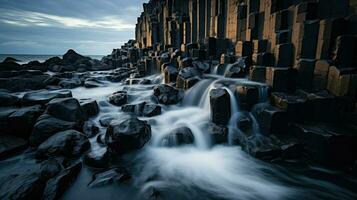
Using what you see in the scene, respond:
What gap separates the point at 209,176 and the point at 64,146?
342 cm

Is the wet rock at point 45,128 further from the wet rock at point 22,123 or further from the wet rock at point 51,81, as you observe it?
the wet rock at point 51,81

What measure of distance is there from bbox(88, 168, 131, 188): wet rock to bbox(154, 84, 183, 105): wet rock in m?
4.14

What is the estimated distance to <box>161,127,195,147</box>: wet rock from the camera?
5723 millimetres

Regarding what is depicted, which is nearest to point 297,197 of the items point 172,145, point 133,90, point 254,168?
point 254,168

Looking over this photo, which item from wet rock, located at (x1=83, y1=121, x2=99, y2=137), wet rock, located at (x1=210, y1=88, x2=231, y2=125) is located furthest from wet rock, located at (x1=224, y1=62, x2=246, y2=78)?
wet rock, located at (x1=83, y1=121, x2=99, y2=137)

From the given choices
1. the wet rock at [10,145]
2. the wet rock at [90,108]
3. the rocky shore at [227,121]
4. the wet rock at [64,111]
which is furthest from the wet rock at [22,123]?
the wet rock at [90,108]

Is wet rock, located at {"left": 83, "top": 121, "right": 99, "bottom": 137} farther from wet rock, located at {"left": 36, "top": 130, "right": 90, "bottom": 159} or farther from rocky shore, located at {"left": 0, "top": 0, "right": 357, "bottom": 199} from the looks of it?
wet rock, located at {"left": 36, "top": 130, "right": 90, "bottom": 159}

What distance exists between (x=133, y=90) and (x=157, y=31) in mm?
12796

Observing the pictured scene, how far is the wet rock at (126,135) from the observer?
520 centimetres

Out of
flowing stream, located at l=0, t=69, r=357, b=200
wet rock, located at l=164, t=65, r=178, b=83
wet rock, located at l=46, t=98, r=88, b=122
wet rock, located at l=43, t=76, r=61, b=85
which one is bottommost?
flowing stream, located at l=0, t=69, r=357, b=200

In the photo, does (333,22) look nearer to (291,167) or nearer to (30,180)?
(291,167)

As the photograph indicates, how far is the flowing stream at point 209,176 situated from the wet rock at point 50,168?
44 centimetres

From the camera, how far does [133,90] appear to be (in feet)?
34.9

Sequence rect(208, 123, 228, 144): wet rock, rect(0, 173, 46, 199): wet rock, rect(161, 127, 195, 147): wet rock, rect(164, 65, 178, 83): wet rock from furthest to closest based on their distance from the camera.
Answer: rect(164, 65, 178, 83): wet rock < rect(208, 123, 228, 144): wet rock < rect(161, 127, 195, 147): wet rock < rect(0, 173, 46, 199): wet rock
